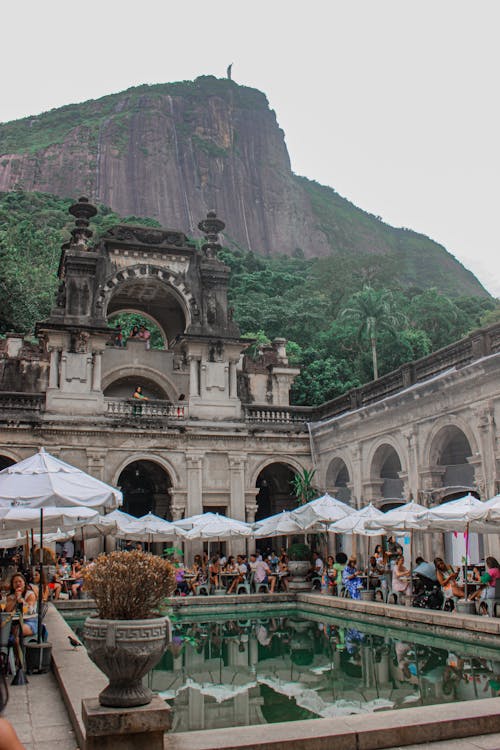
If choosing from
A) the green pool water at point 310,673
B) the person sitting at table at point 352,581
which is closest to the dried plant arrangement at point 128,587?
the green pool water at point 310,673

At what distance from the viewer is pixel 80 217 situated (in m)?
28.6

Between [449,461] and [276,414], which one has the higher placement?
[276,414]

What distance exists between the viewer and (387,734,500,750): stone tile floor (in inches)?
225

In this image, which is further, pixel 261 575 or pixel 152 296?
pixel 152 296

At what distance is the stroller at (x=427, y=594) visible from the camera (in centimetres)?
1520

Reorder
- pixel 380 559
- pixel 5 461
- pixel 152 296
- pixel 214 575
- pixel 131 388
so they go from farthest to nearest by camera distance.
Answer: pixel 131 388, pixel 152 296, pixel 5 461, pixel 214 575, pixel 380 559

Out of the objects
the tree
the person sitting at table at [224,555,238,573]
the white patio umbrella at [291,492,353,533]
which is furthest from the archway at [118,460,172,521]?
the white patio umbrella at [291,492,353,533]

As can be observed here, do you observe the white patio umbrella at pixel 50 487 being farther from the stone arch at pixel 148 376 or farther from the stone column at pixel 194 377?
the stone arch at pixel 148 376

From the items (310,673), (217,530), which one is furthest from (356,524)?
(310,673)

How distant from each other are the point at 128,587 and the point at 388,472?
20045 millimetres

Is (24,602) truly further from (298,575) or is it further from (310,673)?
(298,575)

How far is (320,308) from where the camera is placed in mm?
58719

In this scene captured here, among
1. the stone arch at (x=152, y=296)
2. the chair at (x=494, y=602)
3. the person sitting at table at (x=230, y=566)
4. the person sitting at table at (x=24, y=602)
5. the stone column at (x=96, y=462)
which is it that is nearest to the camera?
the person sitting at table at (x=24, y=602)

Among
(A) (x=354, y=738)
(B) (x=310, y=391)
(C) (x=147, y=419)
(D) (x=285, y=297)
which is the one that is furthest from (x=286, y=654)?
(D) (x=285, y=297)
